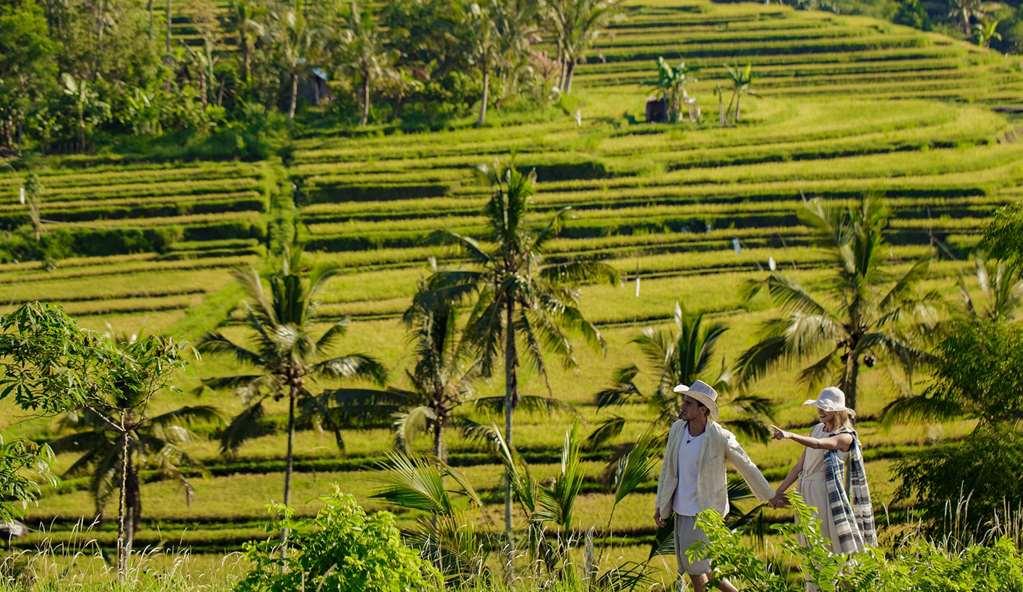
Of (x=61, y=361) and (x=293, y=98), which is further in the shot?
(x=293, y=98)

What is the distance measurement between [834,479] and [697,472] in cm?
92

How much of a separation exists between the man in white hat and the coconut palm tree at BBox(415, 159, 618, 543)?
9079mm

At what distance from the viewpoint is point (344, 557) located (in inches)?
247

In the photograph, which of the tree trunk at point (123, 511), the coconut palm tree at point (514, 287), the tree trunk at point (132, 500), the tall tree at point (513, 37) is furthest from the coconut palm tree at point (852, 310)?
the tall tree at point (513, 37)

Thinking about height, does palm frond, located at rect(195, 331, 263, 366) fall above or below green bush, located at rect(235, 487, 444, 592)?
below

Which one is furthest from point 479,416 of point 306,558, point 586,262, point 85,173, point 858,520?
point 85,173

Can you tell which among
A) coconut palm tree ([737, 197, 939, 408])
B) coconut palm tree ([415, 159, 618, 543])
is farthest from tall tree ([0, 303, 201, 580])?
coconut palm tree ([737, 197, 939, 408])

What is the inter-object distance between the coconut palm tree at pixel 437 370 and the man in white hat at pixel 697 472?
9634 mm

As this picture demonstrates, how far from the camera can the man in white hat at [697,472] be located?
25.6ft

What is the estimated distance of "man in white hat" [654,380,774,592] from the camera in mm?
7789

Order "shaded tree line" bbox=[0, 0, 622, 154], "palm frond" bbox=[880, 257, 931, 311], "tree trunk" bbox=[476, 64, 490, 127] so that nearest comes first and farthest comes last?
"palm frond" bbox=[880, 257, 931, 311]
"shaded tree line" bbox=[0, 0, 622, 154]
"tree trunk" bbox=[476, 64, 490, 127]

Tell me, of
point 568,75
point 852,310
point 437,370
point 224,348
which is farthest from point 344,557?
point 568,75

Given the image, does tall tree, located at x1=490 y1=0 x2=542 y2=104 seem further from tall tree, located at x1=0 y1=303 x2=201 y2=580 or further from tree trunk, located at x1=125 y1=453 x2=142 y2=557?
tall tree, located at x1=0 y1=303 x2=201 y2=580

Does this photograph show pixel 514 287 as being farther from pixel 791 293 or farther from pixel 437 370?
pixel 791 293
